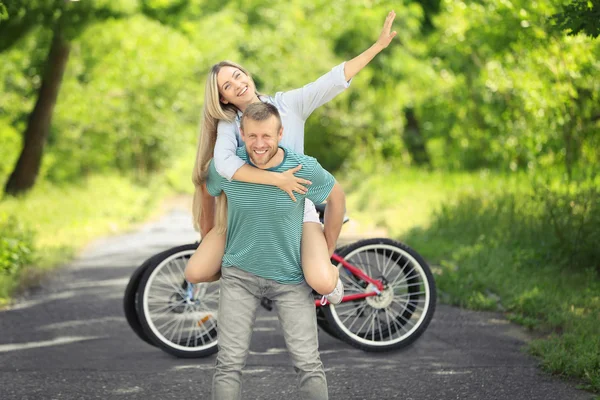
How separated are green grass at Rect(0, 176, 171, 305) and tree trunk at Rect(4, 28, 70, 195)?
419 mm

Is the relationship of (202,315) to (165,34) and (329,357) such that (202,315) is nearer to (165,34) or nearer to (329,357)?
(329,357)

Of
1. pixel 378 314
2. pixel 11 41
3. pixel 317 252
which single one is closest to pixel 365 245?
pixel 378 314

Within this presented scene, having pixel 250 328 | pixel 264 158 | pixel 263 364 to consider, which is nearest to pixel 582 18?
pixel 264 158

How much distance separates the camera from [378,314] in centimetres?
625

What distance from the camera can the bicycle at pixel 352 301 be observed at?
20.1 feet

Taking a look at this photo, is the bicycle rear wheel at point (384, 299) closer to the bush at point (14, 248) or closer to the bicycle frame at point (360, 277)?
the bicycle frame at point (360, 277)

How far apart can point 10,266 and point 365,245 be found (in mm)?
4728

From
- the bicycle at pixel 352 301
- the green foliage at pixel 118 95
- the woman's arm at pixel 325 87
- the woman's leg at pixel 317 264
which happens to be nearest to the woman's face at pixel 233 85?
the woman's arm at pixel 325 87

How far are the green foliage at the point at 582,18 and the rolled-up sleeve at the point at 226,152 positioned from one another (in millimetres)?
2890

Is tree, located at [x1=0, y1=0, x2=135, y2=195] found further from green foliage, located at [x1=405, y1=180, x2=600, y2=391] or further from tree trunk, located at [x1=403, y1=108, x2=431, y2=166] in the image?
tree trunk, located at [x1=403, y1=108, x2=431, y2=166]

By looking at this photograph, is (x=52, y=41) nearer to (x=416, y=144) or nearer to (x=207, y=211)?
(x=416, y=144)

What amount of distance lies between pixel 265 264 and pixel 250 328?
0.32m

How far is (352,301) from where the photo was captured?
6211mm

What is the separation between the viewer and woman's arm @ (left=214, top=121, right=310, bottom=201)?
161 inches
